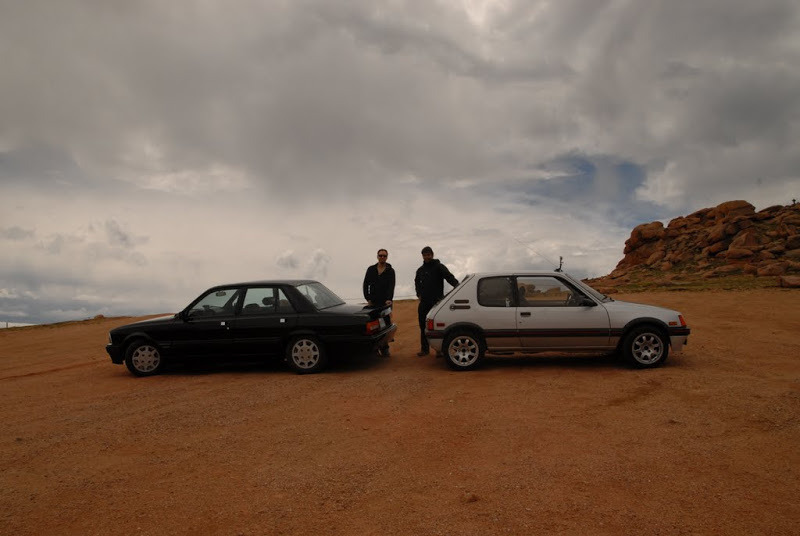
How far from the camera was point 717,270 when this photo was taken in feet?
100

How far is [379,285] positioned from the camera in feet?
32.1

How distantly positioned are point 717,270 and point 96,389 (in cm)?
3197

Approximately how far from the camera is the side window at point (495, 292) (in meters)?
8.47

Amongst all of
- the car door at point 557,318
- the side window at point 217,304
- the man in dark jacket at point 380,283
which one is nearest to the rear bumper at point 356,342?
the man in dark jacket at point 380,283

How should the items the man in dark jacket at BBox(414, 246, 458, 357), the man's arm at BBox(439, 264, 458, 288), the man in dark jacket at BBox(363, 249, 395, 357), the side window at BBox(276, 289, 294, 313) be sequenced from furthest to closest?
the man in dark jacket at BBox(363, 249, 395, 357)
the man in dark jacket at BBox(414, 246, 458, 357)
the man's arm at BBox(439, 264, 458, 288)
the side window at BBox(276, 289, 294, 313)

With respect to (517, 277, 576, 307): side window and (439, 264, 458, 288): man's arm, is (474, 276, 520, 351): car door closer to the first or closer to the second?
(517, 277, 576, 307): side window

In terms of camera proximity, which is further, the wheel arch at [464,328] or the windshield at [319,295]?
the windshield at [319,295]

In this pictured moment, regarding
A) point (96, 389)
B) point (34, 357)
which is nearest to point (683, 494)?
point (96, 389)

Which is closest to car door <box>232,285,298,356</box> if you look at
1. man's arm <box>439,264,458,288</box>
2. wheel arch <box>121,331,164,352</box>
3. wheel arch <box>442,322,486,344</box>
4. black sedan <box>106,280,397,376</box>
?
black sedan <box>106,280,397,376</box>

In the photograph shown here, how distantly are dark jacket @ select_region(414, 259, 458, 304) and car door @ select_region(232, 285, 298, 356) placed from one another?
2337 mm

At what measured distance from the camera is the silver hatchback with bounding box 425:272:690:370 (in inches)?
316

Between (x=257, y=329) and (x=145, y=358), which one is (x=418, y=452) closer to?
(x=257, y=329)

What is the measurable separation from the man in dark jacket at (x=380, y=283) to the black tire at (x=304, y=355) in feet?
4.85

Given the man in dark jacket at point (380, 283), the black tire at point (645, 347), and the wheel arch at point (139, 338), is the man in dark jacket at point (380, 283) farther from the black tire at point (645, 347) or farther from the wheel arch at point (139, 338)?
the black tire at point (645, 347)
